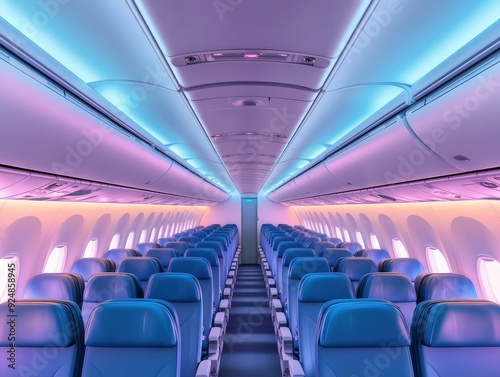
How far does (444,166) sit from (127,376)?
2923 mm

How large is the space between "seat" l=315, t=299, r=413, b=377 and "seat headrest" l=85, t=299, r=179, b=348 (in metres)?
1.11

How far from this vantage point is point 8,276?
5.45m

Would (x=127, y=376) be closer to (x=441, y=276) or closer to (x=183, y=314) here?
(x=183, y=314)

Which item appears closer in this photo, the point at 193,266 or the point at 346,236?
the point at 193,266

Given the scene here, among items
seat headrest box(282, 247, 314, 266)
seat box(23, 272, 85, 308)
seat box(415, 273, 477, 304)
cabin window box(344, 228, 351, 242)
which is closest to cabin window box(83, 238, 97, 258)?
seat box(23, 272, 85, 308)

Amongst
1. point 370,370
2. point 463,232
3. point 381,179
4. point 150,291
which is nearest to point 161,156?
point 150,291

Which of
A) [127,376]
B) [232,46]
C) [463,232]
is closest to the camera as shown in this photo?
[232,46]

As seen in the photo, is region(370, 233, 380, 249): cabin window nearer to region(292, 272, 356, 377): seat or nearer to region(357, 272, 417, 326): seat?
region(357, 272, 417, 326): seat

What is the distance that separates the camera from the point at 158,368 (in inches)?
109

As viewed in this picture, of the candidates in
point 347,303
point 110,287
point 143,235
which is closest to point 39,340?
point 110,287

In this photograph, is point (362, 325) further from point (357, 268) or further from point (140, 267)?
point (140, 267)

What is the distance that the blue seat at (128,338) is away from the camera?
8.92ft

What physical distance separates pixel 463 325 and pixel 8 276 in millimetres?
5530

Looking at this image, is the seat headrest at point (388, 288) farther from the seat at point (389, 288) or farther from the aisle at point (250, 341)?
the aisle at point (250, 341)
